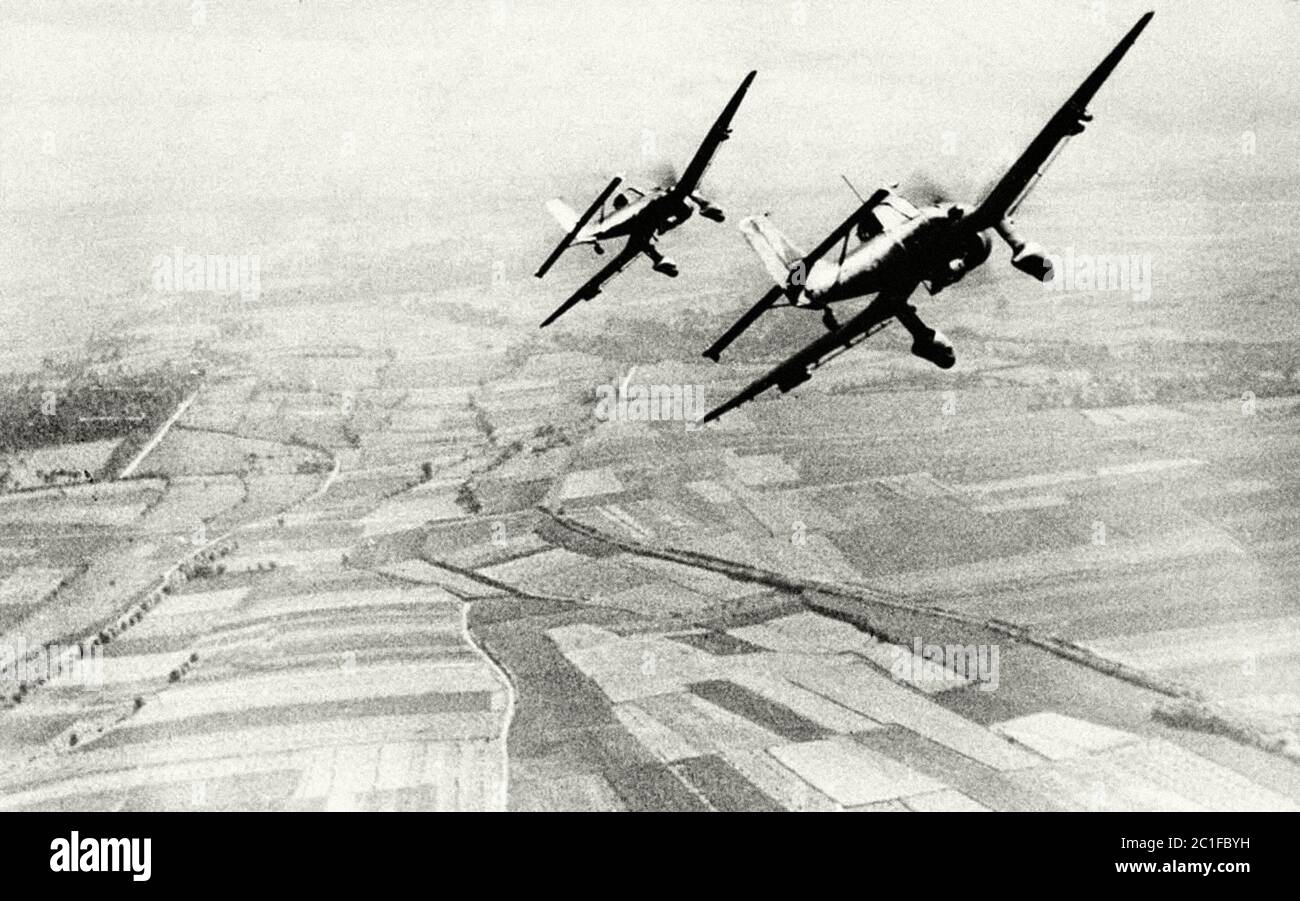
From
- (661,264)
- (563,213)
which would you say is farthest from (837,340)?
(563,213)

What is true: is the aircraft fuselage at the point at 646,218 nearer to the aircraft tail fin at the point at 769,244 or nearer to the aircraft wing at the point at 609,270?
the aircraft wing at the point at 609,270

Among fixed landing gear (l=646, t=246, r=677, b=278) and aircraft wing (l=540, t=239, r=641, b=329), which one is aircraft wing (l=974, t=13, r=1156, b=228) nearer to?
fixed landing gear (l=646, t=246, r=677, b=278)

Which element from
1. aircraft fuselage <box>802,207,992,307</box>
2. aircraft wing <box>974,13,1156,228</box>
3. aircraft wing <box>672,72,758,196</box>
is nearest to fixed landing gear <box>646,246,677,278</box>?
aircraft wing <box>672,72,758,196</box>

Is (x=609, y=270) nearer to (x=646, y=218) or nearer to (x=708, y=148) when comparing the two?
(x=646, y=218)

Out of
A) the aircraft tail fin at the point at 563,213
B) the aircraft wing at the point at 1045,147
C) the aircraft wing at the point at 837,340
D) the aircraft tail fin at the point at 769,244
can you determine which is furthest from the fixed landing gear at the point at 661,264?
the aircraft tail fin at the point at 563,213
